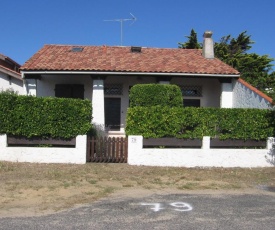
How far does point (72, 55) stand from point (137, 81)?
3462mm

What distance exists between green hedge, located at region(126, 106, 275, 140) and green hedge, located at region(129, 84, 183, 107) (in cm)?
117

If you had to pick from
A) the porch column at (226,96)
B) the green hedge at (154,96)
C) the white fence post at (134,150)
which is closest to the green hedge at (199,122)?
the white fence post at (134,150)

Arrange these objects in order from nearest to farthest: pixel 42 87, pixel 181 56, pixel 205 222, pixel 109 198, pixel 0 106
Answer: pixel 205 222, pixel 109 198, pixel 0 106, pixel 42 87, pixel 181 56

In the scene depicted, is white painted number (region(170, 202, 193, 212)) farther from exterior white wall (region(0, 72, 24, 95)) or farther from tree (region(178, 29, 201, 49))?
tree (region(178, 29, 201, 49))

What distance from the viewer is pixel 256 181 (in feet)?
31.5

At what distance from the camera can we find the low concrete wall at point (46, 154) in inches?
443

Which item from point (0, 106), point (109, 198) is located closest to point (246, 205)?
point (109, 198)

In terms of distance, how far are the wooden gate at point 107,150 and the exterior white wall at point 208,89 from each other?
19.2 feet

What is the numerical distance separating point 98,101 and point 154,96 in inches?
122

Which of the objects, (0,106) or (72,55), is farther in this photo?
(72,55)

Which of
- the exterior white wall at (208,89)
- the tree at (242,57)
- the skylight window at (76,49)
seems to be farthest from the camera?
the tree at (242,57)

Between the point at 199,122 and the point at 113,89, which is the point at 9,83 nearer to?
the point at 113,89

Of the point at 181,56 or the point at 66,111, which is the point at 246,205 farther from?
the point at 181,56

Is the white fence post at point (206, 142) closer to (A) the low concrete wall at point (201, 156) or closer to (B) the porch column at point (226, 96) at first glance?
(A) the low concrete wall at point (201, 156)
